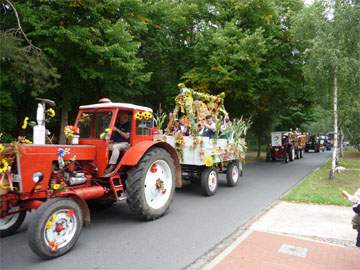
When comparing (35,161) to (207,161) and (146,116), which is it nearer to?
(146,116)

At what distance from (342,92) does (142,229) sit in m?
10.7

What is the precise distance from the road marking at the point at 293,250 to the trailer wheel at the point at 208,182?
3.99 meters


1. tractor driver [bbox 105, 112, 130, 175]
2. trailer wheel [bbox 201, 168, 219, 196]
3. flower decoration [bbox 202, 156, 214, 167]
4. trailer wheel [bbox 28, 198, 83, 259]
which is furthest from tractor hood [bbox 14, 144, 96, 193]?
trailer wheel [bbox 201, 168, 219, 196]

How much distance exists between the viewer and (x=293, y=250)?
5254 mm

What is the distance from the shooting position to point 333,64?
11469 millimetres

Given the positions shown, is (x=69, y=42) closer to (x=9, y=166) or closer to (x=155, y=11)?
(x=155, y=11)

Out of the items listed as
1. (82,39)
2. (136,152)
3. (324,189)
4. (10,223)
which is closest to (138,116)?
(136,152)

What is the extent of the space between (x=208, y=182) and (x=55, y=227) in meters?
5.21

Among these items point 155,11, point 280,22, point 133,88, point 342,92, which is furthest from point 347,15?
point 133,88

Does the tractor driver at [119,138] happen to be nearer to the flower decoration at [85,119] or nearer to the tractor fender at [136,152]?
the tractor fender at [136,152]

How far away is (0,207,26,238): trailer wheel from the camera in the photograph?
567 cm

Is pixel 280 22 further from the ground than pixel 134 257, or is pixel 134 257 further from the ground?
pixel 280 22

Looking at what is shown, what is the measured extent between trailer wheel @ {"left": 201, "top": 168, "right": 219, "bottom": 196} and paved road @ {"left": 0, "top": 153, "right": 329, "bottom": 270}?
292 mm

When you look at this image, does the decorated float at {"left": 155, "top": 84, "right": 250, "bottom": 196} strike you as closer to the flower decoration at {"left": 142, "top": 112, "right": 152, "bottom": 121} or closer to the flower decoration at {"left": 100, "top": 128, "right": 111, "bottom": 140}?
the flower decoration at {"left": 142, "top": 112, "right": 152, "bottom": 121}
